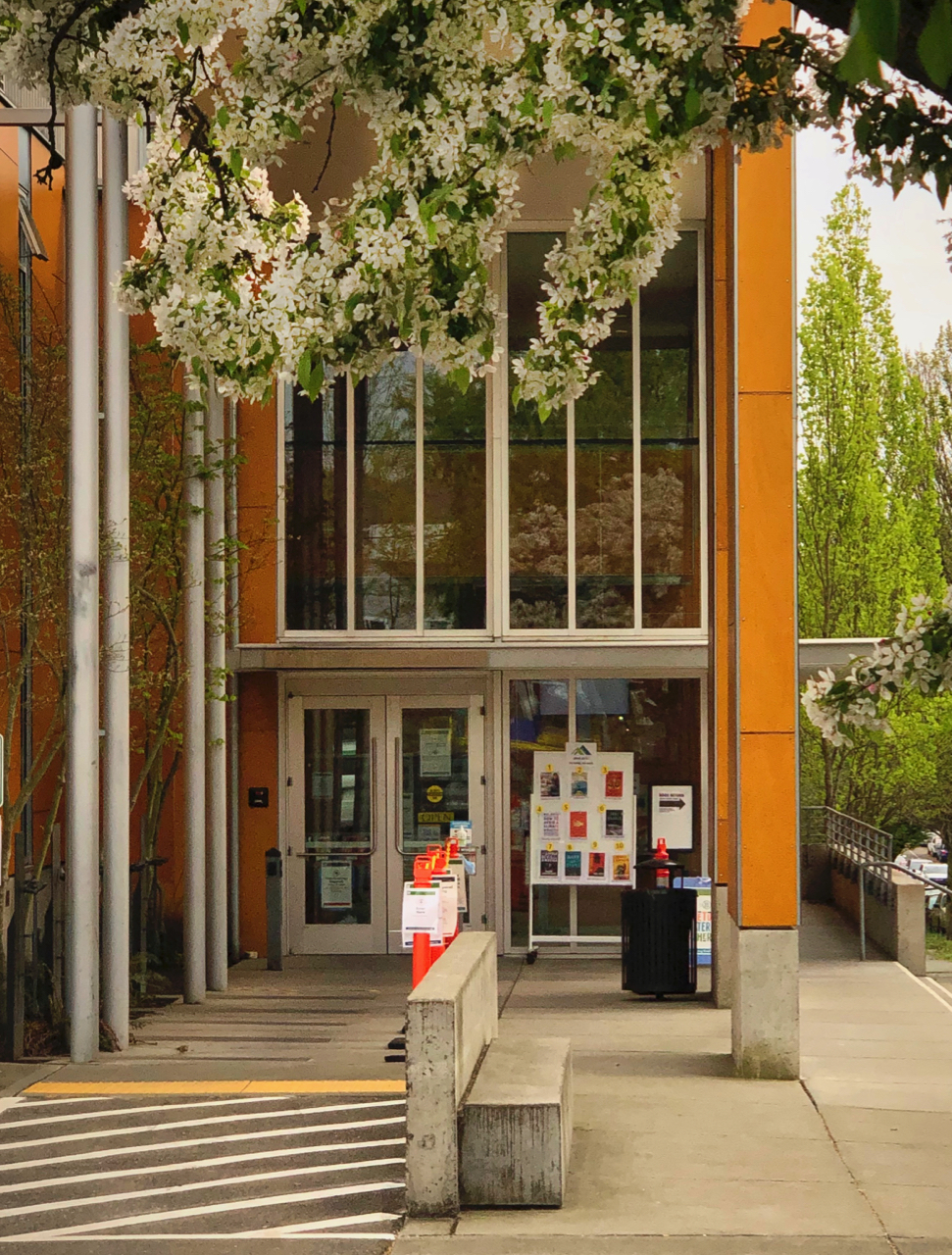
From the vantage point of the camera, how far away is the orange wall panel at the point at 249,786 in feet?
55.1

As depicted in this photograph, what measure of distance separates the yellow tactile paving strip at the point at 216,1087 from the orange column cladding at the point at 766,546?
2501 mm

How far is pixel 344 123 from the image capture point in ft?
42.9

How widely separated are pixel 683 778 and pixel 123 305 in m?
11.2

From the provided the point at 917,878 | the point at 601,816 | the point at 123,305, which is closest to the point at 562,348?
the point at 123,305

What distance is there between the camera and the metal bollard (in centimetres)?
1516

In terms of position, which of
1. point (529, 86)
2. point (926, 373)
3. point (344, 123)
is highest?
point (926, 373)

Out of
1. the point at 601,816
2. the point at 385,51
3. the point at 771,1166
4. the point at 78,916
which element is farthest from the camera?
the point at 601,816

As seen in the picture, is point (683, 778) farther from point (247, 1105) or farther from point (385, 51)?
point (385, 51)

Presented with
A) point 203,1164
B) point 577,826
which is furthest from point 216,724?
point 203,1164

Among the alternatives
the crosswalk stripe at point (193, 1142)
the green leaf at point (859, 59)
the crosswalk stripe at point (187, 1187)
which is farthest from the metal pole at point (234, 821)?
the green leaf at point (859, 59)

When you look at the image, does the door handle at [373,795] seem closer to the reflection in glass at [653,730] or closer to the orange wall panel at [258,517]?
the orange wall panel at [258,517]

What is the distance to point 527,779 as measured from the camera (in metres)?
16.7

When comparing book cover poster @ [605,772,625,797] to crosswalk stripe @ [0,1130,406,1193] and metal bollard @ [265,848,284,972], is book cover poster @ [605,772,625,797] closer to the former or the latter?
metal bollard @ [265,848,284,972]

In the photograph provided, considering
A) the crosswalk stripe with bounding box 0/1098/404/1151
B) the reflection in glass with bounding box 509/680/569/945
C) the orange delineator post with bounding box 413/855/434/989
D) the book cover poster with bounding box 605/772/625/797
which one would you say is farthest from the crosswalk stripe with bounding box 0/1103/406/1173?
the book cover poster with bounding box 605/772/625/797
